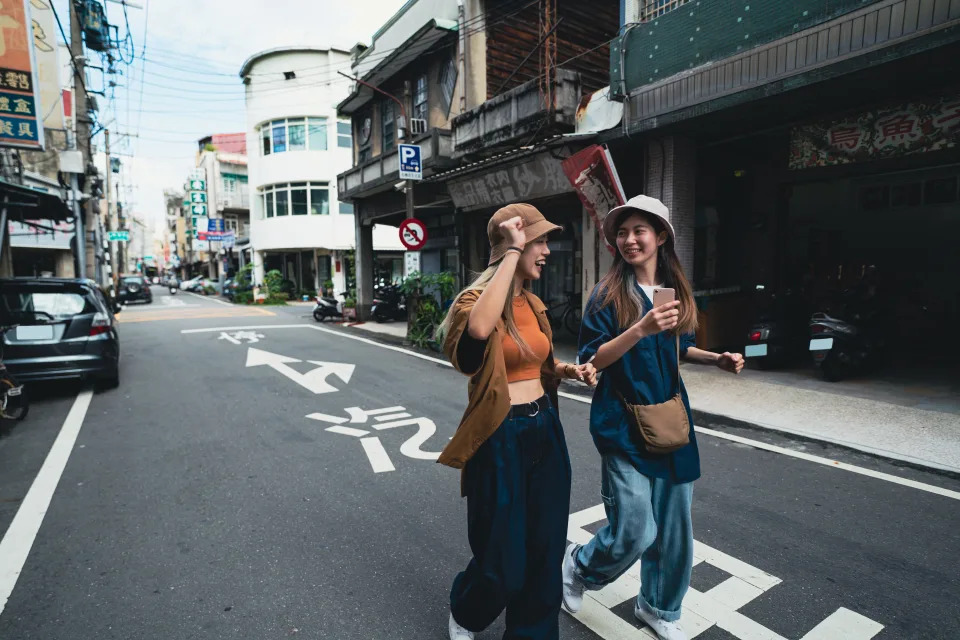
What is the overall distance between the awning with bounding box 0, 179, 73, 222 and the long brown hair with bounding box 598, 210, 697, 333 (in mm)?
8902

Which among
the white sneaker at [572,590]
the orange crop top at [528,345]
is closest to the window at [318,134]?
Result: the orange crop top at [528,345]

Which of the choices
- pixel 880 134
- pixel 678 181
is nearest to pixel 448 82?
pixel 678 181

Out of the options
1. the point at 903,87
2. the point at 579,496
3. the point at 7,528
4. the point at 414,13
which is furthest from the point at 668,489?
the point at 414,13

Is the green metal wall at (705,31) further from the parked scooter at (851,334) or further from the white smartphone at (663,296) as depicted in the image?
the white smartphone at (663,296)

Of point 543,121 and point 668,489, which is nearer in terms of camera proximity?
point 668,489

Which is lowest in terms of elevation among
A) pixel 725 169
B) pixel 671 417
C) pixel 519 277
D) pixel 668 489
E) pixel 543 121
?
pixel 668 489

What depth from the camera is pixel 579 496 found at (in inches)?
156

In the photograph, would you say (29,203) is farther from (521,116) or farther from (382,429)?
(521,116)

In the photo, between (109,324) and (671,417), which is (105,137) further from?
(671,417)

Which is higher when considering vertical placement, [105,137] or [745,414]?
[105,137]

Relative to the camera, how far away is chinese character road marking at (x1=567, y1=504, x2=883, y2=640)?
97.1 inches

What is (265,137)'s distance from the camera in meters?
30.7

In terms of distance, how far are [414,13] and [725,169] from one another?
31.7 ft

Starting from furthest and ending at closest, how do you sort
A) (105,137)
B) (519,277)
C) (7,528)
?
(105,137)
(7,528)
(519,277)
